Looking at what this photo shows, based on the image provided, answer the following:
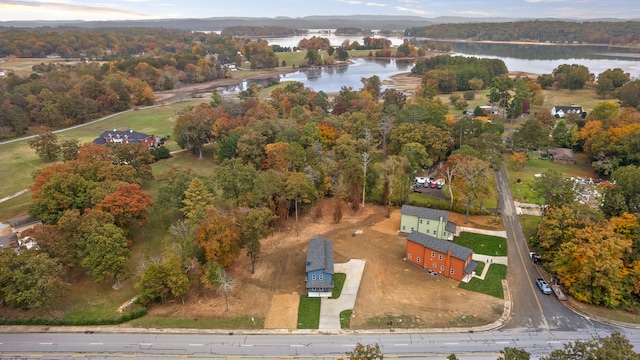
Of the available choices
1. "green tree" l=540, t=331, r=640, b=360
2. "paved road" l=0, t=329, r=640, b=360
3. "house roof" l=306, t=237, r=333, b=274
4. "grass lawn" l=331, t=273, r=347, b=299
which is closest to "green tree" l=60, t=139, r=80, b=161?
"paved road" l=0, t=329, r=640, b=360

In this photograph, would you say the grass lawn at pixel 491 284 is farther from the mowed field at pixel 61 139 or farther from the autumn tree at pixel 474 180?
the mowed field at pixel 61 139

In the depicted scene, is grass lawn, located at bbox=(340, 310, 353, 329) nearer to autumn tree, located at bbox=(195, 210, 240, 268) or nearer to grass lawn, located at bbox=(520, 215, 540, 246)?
autumn tree, located at bbox=(195, 210, 240, 268)

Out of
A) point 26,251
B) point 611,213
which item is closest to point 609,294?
point 611,213

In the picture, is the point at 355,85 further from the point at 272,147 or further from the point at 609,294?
the point at 609,294

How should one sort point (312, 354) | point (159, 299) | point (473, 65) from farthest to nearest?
point (473, 65), point (159, 299), point (312, 354)

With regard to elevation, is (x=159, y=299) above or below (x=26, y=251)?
below

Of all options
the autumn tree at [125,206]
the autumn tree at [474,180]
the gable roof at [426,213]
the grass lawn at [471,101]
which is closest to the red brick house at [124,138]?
the autumn tree at [125,206]

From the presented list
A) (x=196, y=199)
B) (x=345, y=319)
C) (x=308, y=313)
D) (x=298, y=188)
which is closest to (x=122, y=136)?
(x=196, y=199)
